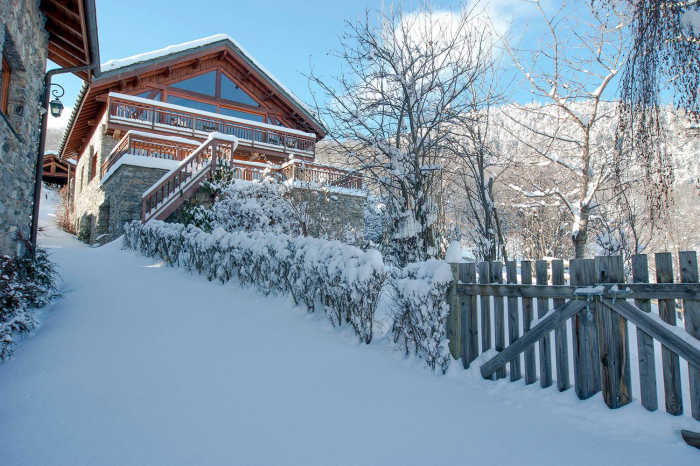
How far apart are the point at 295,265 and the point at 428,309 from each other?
236 cm

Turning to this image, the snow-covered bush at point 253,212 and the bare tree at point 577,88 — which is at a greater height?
the bare tree at point 577,88

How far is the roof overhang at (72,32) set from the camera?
646 centimetres

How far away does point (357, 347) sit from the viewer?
4082 millimetres

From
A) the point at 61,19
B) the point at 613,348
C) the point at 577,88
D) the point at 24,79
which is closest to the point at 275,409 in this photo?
the point at 613,348

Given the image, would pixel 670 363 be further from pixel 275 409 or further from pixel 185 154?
pixel 185 154

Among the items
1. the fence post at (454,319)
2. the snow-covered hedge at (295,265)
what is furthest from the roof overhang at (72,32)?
the fence post at (454,319)

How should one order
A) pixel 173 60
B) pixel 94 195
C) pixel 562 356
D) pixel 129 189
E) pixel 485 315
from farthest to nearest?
pixel 173 60 → pixel 94 195 → pixel 129 189 → pixel 485 315 → pixel 562 356

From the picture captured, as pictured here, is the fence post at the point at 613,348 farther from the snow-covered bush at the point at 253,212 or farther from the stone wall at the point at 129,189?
the stone wall at the point at 129,189

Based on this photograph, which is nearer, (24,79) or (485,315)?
(485,315)

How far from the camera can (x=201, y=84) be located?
18891 millimetres

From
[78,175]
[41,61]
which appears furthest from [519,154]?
[78,175]

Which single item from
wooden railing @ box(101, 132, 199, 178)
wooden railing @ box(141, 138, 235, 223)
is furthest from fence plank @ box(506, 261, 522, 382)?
wooden railing @ box(101, 132, 199, 178)

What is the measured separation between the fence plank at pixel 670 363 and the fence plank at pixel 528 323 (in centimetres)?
81

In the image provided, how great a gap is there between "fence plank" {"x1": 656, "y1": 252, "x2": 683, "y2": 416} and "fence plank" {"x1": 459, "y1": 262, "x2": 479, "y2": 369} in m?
1.29
